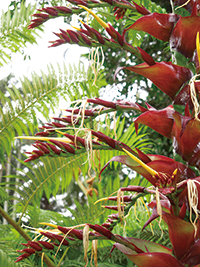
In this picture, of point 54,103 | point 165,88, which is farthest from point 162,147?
point 165,88

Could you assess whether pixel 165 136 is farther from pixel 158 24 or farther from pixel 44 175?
pixel 44 175

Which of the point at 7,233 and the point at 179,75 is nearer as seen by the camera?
the point at 179,75

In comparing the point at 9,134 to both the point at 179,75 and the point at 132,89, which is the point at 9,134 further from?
the point at 132,89

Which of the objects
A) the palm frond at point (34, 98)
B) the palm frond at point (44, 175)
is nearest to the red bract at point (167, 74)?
the palm frond at point (44, 175)

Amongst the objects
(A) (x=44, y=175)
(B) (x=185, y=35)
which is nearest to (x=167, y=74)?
(B) (x=185, y=35)

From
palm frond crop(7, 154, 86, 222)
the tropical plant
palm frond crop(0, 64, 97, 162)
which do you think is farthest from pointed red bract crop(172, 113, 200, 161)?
palm frond crop(0, 64, 97, 162)

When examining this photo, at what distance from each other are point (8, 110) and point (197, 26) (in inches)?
34.0

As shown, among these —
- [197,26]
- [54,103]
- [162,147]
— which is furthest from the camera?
[162,147]

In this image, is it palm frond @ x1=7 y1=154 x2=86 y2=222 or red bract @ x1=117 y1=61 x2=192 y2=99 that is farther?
palm frond @ x1=7 y1=154 x2=86 y2=222

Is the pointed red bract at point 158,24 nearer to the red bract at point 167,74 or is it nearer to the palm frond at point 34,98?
the red bract at point 167,74

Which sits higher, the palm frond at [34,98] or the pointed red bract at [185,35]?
the pointed red bract at [185,35]

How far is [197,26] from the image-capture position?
1.35 feet

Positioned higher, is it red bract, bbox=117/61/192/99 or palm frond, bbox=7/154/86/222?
red bract, bbox=117/61/192/99

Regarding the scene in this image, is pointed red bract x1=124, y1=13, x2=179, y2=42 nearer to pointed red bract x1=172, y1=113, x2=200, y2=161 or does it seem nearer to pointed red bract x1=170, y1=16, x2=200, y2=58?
pointed red bract x1=170, y1=16, x2=200, y2=58
